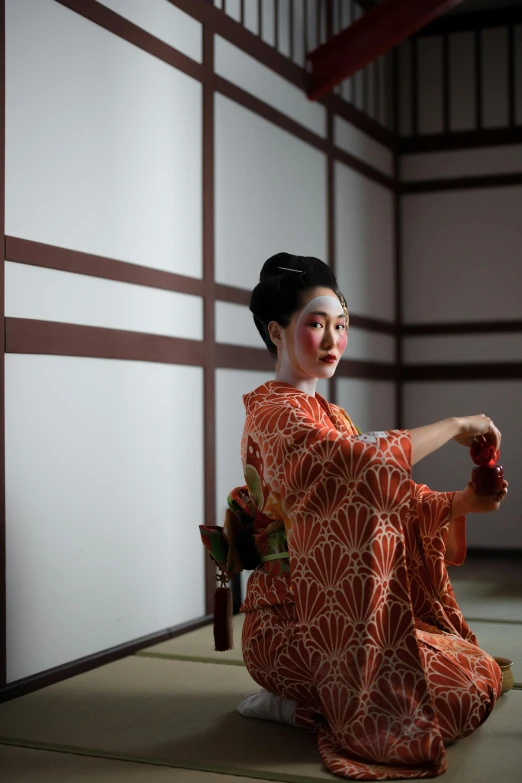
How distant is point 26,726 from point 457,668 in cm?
114

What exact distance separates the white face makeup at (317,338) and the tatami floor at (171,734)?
0.95 m

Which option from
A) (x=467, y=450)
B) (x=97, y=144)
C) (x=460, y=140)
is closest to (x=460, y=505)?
(x=97, y=144)

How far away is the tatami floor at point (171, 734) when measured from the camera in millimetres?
2256

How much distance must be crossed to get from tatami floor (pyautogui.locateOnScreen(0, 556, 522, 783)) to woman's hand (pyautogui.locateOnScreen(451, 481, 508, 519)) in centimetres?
56

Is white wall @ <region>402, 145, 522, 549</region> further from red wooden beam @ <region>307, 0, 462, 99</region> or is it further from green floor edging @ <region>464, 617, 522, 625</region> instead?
green floor edging @ <region>464, 617, 522, 625</region>

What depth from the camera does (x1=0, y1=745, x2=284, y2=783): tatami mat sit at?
2219 mm

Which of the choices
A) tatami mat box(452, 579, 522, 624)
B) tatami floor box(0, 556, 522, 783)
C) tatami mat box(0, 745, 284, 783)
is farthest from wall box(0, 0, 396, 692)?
tatami mat box(452, 579, 522, 624)

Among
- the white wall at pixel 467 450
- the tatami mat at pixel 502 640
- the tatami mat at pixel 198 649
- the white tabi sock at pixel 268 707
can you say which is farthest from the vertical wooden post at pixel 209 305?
the white wall at pixel 467 450

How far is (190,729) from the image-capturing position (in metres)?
2.58

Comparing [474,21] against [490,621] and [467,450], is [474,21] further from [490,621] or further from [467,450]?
[490,621]

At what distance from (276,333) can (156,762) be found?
111 cm

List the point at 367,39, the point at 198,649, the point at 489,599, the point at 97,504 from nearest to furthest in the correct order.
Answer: the point at 97,504 → the point at 198,649 → the point at 489,599 → the point at 367,39

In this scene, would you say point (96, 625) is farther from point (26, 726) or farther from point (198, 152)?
point (198, 152)

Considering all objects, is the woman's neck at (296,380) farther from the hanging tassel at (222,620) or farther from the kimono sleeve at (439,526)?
the hanging tassel at (222,620)
